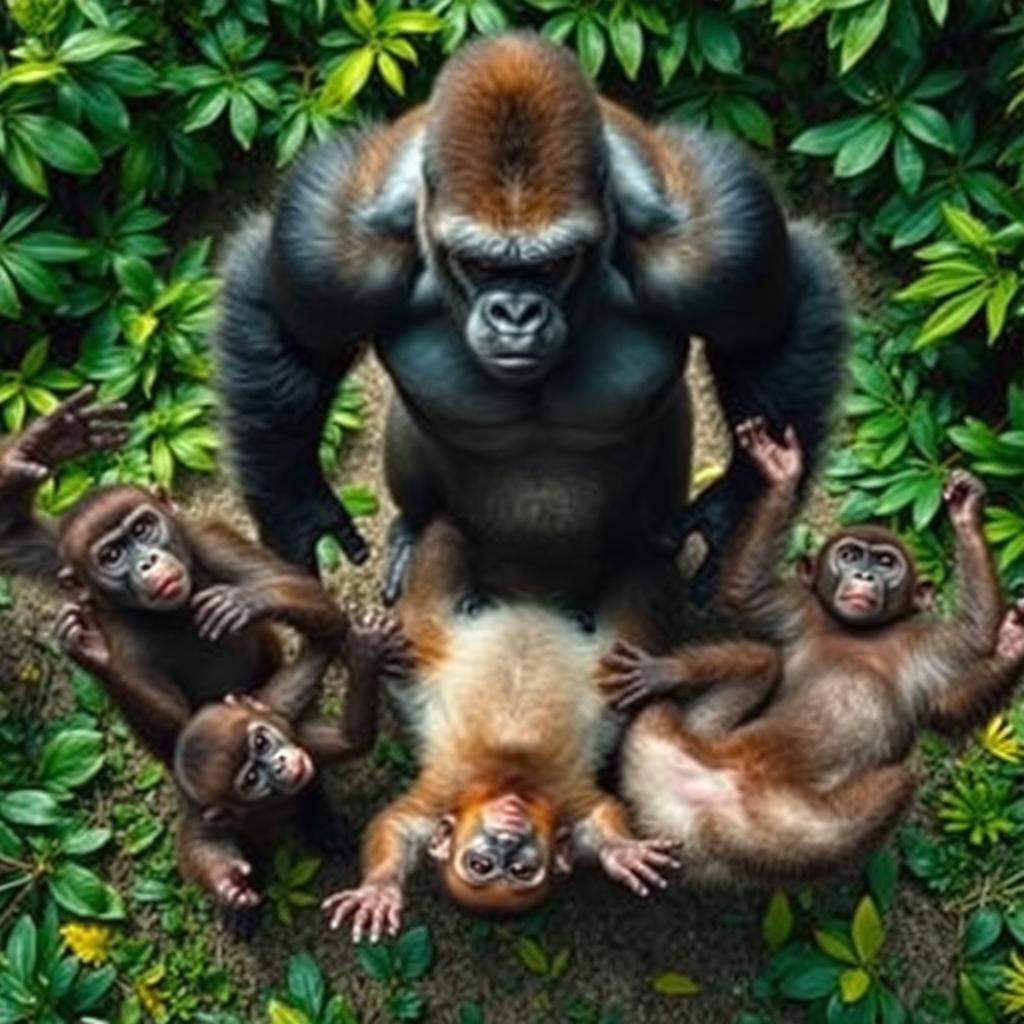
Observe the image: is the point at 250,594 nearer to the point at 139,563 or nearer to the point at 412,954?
the point at 139,563

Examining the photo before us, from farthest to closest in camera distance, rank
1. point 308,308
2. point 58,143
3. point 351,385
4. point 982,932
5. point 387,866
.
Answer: point 351,385 → point 58,143 → point 982,932 → point 387,866 → point 308,308

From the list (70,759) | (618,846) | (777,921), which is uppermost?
(618,846)

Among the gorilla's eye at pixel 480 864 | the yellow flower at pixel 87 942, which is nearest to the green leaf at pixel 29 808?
the yellow flower at pixel 87 942

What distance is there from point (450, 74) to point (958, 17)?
5.69ft

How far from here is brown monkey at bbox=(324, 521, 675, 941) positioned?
13.7 ft

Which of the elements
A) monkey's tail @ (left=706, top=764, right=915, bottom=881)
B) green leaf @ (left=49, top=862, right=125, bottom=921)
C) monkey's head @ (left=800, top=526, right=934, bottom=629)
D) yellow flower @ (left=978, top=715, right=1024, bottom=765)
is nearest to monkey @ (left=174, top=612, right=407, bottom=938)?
green leaf @ (left=49, top=862, right=125, bottom=921)

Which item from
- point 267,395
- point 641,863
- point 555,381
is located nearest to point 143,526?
point 267,395

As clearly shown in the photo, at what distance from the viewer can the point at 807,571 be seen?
4516 mm

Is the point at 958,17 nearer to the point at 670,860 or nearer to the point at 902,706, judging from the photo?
the point at 902,706

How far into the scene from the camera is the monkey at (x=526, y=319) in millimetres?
Answer: 3740

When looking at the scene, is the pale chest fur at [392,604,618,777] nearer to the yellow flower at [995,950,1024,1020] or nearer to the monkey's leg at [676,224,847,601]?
the monkey's leg at [676,224,847,601]

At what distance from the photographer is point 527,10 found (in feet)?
17.6

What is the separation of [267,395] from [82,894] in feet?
3.33

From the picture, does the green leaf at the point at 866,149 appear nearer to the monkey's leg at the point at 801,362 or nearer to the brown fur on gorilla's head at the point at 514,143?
the monkey's leg at the point at 801,362
